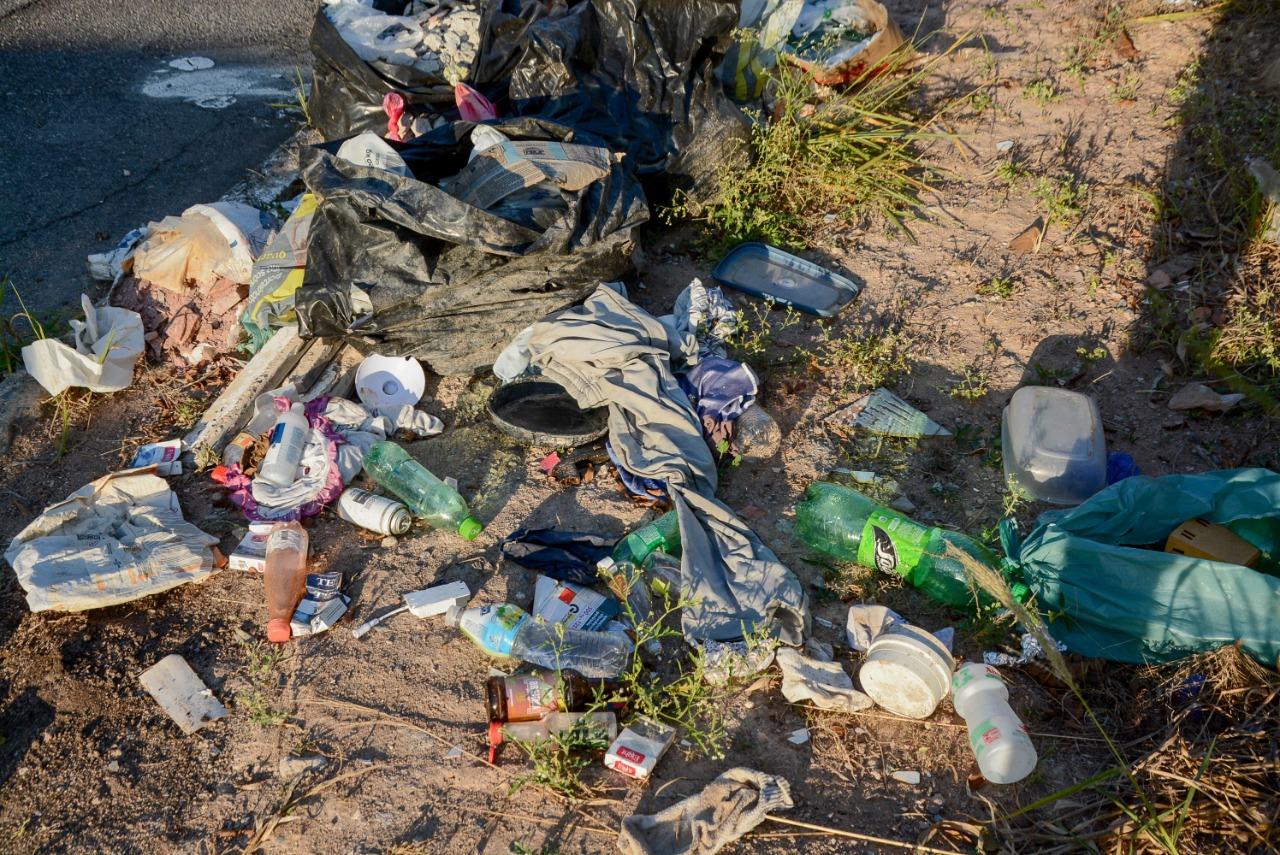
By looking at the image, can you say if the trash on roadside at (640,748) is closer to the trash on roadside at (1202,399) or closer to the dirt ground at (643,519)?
the dirt ground at (643,519)

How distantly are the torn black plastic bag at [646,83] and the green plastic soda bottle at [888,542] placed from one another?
1.74 m

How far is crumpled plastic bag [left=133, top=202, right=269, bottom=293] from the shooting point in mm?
3729

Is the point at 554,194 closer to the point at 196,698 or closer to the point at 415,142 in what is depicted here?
the point at 415,142

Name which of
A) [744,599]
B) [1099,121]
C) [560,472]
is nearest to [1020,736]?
[744,599]

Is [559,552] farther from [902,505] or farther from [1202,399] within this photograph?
[1202,399]

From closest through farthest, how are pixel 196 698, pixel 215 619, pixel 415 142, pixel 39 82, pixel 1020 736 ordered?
pixel 1020 736 → pixel 196 698 → pixel 215 619 → pixel 415 142 → pixel 39 82

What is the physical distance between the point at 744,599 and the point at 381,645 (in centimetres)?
108

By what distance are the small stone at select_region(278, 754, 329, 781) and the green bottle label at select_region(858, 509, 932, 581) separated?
1671mm

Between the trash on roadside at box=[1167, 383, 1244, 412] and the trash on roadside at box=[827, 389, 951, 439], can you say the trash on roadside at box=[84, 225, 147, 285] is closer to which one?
the trash on roadside at box=[827, 389, 951, 439]

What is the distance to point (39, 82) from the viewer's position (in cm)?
503

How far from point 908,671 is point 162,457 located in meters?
2.56

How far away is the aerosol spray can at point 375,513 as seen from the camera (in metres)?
3.01

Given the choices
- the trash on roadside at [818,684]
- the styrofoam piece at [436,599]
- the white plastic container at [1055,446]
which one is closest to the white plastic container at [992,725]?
the trash on roadside at [818,684]

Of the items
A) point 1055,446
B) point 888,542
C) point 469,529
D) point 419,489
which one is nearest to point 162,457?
point 419,489
